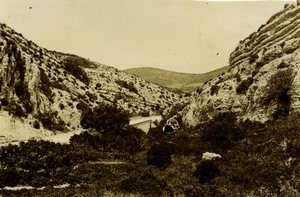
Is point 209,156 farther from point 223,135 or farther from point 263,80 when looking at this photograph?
point 263,80

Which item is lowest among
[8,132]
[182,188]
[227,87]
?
[182,188]

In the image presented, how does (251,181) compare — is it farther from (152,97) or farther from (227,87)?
(152,97)

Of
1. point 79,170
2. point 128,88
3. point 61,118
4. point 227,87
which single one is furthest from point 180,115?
point 128,88

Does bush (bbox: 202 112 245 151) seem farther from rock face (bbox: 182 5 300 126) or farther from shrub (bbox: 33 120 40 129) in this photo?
shrub (bbox: 33 120 40 129)

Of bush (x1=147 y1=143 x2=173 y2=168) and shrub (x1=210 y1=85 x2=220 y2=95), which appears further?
shrub (x1=210 y1=85 x2=220 y2=95)

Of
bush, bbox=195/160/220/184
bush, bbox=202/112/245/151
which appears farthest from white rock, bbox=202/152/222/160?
bush, bbox=195/160/220/184

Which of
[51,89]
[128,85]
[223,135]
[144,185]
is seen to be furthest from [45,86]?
[128,85]

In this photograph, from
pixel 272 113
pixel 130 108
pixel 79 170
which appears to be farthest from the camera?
pixel 130 108

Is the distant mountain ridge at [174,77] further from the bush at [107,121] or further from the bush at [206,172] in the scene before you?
the bush at [206,172]
